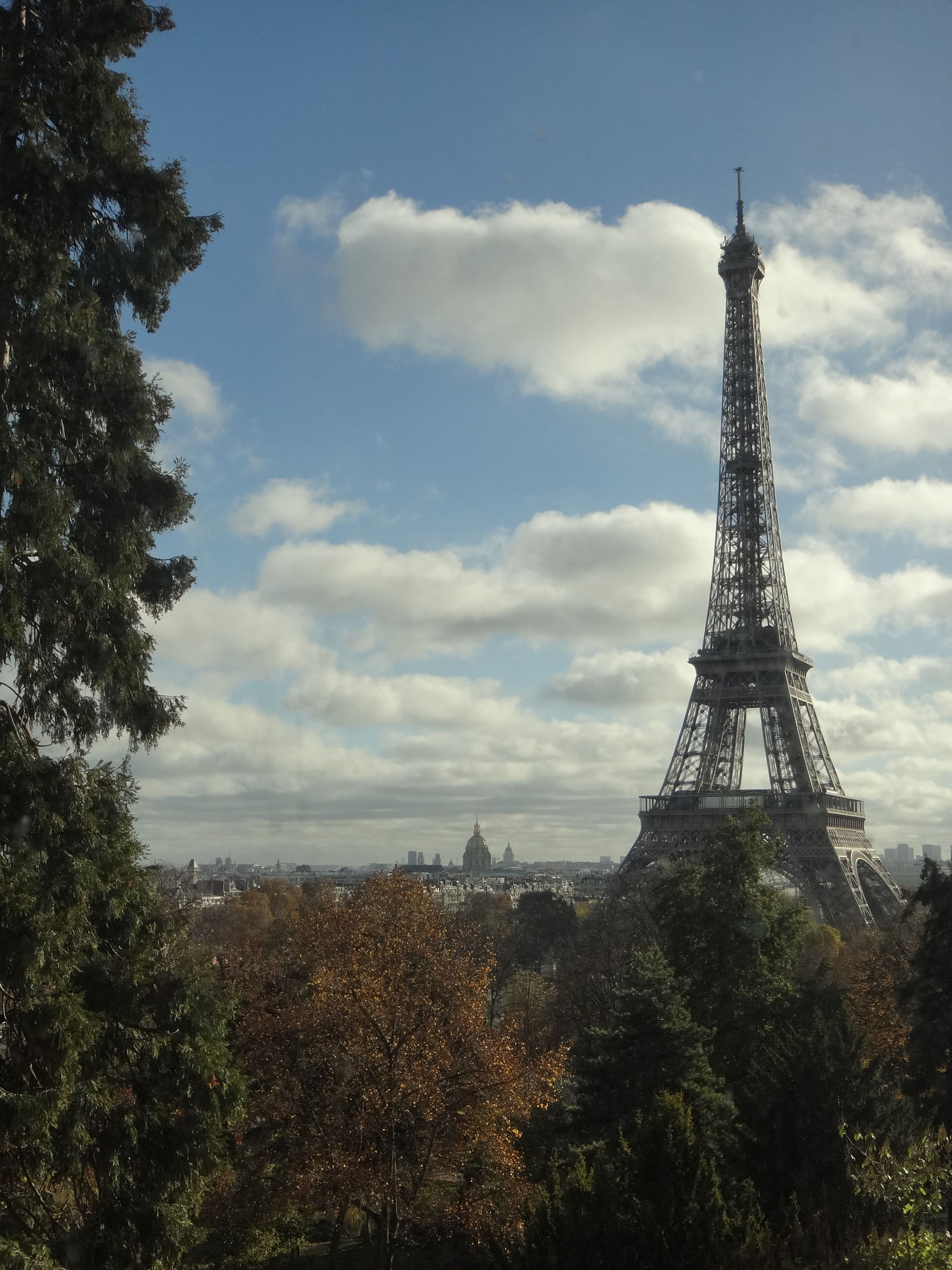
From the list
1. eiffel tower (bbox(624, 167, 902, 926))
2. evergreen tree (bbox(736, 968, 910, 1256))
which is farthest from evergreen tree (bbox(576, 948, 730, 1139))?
eiffel tower (bbox(624, 167, 902, 926))

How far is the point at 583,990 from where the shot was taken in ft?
133

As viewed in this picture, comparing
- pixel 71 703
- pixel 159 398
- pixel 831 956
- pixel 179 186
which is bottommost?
pixel 831 956

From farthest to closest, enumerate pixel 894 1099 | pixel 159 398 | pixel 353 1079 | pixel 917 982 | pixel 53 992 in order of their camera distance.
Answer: pixel 917 982 → pixel 894 1099 → pixel 353 1079 → pixel 159 398 → pixel 53 992

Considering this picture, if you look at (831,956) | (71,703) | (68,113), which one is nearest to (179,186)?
(68,113)

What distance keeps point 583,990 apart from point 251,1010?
19831mm

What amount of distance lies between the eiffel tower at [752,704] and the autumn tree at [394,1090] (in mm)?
45222

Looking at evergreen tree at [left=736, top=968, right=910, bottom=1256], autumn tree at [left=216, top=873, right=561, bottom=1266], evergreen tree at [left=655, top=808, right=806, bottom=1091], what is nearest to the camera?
autumn tree at [left=216, top=873, right=561, bottom=1266]

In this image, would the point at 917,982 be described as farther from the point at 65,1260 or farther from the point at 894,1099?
the point at 65,1260

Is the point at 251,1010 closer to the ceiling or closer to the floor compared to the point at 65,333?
closer to the floor

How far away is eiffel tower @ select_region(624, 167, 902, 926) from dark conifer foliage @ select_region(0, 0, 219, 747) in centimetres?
5308

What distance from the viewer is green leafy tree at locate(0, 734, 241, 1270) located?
13.2m

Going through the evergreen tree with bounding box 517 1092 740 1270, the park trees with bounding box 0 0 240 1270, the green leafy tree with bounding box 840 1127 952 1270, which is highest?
the park trees with bounding box 0 0 240 1270

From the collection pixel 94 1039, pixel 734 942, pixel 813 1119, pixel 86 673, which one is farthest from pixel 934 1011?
pixel 86 673

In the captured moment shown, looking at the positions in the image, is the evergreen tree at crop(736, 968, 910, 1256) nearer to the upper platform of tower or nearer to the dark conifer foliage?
the dark conifer foliage
